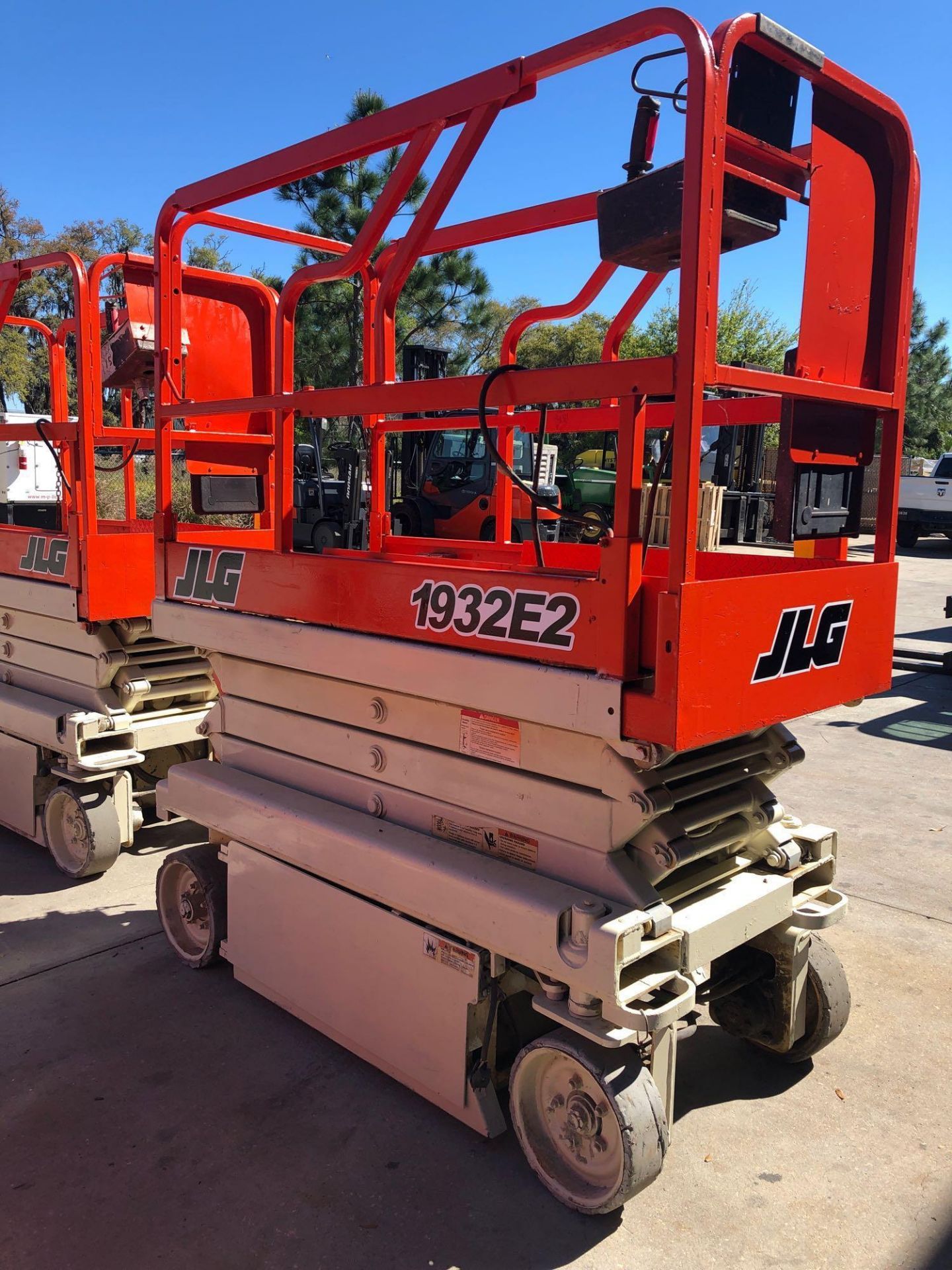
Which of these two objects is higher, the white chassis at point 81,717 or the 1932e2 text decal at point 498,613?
the 1932e2 text decal at point 498,613

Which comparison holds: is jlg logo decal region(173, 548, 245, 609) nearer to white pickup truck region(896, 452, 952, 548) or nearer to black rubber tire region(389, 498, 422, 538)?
black rubber tire region(389, 498, 422, 538)

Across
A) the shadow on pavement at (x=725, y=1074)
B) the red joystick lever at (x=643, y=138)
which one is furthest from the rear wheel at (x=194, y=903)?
the red joystick lever at (x=643, y=138)

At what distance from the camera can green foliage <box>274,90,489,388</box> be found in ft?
55.6

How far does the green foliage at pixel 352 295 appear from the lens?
16.9m

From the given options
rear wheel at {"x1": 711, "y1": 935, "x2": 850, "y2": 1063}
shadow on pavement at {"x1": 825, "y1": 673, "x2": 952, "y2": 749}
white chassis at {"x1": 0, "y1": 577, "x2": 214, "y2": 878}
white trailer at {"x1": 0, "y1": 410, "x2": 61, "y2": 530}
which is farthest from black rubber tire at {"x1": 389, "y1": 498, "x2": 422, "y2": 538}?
rear wheel at {"x1": 711, "y1": 935, "x2": 850, "y2": 1063}

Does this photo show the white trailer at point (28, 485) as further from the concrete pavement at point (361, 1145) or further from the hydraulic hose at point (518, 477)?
the hydraulic hose at point (518, 477)

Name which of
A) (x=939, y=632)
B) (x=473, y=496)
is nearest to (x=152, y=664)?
(x=939, y=632)

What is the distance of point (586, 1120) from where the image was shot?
2.49 m

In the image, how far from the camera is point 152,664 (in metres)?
4.78

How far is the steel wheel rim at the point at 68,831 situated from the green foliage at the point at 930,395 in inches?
1652

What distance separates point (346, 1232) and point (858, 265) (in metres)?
2.75

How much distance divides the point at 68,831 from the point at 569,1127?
10.2ft

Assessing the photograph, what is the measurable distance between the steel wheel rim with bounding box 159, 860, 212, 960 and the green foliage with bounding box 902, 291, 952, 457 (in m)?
42.4

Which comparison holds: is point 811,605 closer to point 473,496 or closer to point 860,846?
point 860,846
